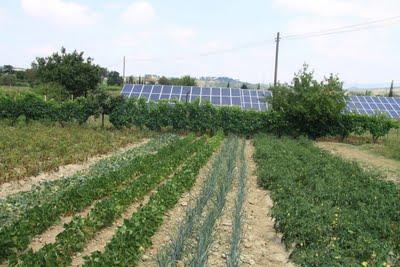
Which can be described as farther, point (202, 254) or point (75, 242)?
point (75, 242)

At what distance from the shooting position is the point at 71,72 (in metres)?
33.2

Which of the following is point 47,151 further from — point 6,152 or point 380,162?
point 380,162

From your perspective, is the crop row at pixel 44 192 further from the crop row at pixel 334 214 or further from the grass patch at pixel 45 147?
the crop row at pixel 334 214

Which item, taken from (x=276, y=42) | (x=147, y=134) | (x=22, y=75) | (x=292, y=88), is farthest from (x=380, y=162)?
(x=22, y=75)

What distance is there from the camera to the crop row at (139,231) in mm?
4465

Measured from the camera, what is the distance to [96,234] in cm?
589

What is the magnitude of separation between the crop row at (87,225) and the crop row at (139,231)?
0.39 meters

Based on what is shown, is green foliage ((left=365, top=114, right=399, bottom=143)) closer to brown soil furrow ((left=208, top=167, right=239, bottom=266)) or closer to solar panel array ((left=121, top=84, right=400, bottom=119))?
solar panel array ((left=121, top=84, right=400, bottom=119))

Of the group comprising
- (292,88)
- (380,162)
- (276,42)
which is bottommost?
(380,162)

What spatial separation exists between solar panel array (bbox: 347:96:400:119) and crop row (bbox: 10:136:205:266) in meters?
24.8

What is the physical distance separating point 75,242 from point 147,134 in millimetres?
15022

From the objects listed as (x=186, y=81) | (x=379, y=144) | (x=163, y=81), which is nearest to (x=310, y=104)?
(x=379, y=144)

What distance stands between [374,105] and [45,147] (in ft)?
84.8

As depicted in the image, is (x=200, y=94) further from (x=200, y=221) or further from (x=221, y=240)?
(x=221, y=240)
